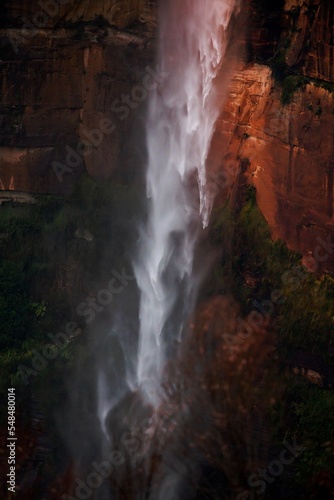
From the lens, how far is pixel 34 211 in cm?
1608

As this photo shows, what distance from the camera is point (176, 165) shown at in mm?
15641

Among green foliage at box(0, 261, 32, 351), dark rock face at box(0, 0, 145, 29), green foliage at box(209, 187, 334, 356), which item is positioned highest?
dark rock face at box(0, 0, 145, 29)

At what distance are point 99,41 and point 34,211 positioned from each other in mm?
3731

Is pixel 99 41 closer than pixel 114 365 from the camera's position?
No

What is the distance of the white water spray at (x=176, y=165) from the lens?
14.7 metres

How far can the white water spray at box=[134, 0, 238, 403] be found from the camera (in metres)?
14.7

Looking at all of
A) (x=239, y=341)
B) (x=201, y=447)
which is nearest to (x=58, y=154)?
(x=239, y=341)

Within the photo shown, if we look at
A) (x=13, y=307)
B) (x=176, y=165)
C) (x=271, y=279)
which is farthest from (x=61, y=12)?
(x=271, y=279)

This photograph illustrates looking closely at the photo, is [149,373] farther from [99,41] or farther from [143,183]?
[99,41]

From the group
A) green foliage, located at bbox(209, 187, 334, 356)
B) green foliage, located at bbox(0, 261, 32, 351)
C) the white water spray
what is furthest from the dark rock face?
green foliage, located at bbox(0, 261, 32, 351)

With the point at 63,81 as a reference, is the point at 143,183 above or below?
below

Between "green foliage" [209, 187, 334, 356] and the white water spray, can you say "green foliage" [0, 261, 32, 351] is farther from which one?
"green foliage" [209, 187, 334, 356]

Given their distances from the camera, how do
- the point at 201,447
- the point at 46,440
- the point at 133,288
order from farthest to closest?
the point at 133,288
the point at 46,440
the point at 201,447

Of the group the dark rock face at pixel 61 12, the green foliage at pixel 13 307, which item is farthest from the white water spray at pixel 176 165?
the green foliage at pixel 13 307
